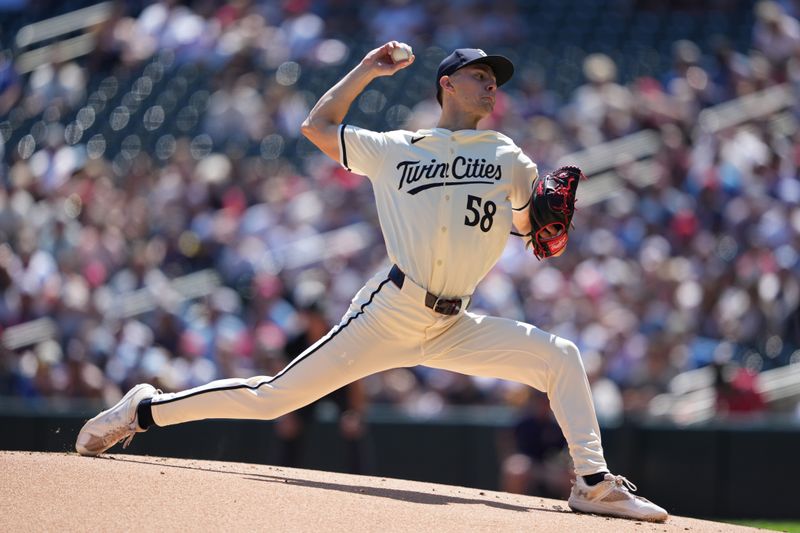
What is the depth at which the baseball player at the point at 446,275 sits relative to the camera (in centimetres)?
489

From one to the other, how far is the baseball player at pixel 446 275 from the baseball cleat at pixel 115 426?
265mm

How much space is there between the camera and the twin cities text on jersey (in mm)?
4910

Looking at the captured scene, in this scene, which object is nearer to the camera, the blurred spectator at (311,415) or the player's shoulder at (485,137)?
the player's shoulder at (485,137)

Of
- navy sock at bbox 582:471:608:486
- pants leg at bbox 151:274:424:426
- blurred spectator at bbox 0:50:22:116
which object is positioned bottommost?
blurred spectator at bbox 0:50:22:116

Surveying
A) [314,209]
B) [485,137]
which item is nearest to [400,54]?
[485,137]

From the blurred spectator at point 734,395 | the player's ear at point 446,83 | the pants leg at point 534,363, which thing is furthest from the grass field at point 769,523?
the player's ear at point 446,83

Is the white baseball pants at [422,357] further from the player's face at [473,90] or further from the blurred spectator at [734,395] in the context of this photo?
the blurred spectator at [734,395]

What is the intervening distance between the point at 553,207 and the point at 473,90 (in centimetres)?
61

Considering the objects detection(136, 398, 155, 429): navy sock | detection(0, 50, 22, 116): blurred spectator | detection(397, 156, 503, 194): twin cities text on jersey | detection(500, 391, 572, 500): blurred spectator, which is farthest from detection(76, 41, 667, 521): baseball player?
detection(0, 50, 22, 116): blurred spectator

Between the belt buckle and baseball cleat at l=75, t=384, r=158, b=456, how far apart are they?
133cm

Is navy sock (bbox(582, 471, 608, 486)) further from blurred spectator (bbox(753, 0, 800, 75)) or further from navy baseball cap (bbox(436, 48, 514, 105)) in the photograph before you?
blurred spectator (bbox(753, 0, 800, 75))

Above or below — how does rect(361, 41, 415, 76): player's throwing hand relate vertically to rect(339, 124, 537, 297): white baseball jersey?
above

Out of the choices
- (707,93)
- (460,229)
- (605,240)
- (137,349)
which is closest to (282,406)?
(460,229)

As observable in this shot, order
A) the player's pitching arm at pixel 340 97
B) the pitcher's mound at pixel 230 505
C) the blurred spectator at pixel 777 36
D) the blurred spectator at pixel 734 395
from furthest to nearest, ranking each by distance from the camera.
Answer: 1. the blurred spectator at pixel 777 36
2. the blurred spectator at pixel 734 395
3. the player's pitching arm at pixel 340 97
4. the pitcher's mound at pixel 230 505
